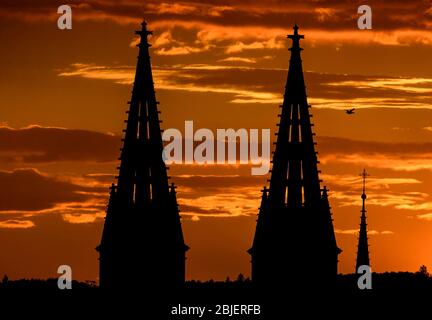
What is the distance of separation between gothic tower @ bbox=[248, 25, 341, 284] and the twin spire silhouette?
59mm

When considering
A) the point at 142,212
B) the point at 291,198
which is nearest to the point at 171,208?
the point at 142,212

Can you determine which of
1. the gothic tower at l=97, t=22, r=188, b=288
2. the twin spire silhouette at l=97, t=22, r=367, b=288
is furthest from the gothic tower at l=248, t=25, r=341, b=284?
the gothic tower at l=97, t=22, r=188, b=288

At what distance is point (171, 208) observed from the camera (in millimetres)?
195625

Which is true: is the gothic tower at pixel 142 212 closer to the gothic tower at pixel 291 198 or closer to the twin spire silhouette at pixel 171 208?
the twin spire silhouette at pixel 171 208

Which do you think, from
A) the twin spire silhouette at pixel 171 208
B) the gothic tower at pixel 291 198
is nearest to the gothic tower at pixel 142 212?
the twin spire silhouette at pixel 171 208

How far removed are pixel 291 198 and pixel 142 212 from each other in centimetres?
892

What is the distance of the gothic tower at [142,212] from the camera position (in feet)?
642

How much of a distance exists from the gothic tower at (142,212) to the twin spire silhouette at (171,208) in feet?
0.19

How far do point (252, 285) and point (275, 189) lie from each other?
6505 mm

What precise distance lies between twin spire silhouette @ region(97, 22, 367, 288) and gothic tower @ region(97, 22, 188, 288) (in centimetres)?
6

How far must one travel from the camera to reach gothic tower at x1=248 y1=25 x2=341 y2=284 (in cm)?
19662

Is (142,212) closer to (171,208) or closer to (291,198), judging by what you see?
(171,208)

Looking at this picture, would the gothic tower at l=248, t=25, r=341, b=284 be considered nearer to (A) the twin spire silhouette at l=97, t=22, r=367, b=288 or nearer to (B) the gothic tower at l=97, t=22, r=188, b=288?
(A) the twin spire silhouette at l=97, t=22, r=367, b=288

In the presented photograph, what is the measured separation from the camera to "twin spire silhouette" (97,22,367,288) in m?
196
